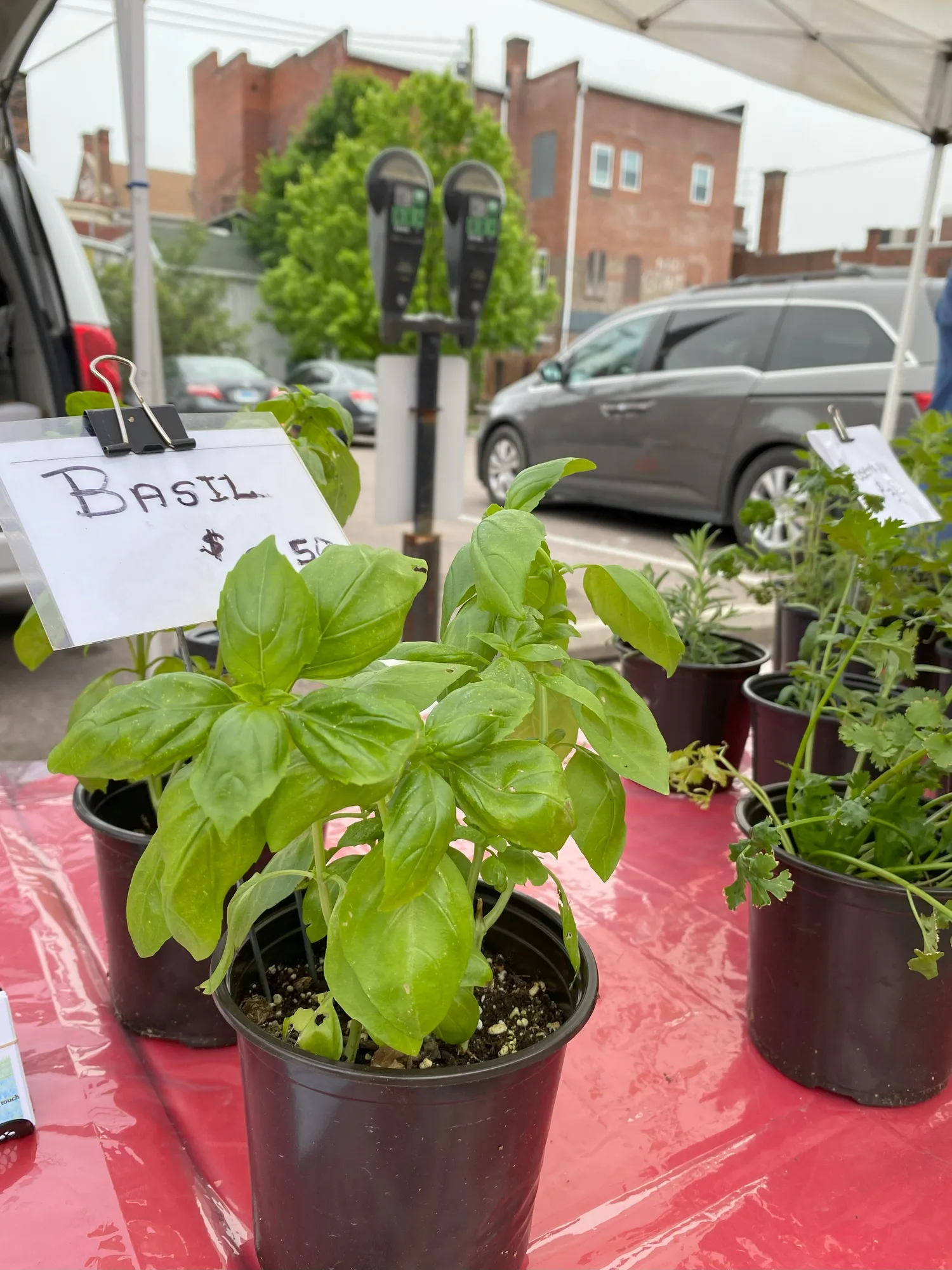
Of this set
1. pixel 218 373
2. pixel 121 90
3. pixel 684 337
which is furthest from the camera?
pixel 218 373

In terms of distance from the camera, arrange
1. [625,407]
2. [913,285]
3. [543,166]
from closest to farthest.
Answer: [913,285], [625,407], [543,166]

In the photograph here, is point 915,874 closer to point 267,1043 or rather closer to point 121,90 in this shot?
point 267,1043

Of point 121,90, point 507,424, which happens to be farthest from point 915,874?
point 507,424

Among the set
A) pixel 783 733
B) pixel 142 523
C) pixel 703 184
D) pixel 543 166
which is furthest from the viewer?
pixel 703 184

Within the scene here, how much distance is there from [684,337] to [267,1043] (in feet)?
17.5

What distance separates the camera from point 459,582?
79cm

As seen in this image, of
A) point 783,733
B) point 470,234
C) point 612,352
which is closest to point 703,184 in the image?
point 612,352

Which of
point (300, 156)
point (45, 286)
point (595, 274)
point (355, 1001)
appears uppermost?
point (300, 156)

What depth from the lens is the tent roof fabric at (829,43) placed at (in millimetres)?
2359

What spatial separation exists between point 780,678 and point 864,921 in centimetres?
84

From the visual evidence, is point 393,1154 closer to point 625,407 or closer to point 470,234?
point 470,234

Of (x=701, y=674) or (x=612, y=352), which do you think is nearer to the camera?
(x=701, y=674)

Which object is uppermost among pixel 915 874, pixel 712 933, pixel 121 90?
pixel 121 90

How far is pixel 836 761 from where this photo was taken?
5.49 feet
